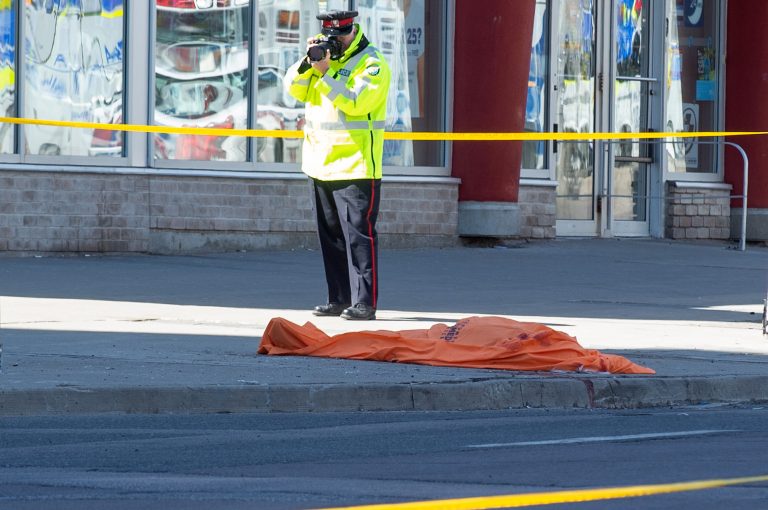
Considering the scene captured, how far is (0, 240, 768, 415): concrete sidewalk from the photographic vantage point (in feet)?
28.1

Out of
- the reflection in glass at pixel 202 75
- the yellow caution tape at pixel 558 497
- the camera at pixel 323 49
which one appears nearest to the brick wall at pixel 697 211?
the reflection in glass at pixel 202 75

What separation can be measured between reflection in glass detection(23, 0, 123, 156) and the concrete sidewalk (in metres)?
1.26

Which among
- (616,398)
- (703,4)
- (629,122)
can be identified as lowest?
(616,398)

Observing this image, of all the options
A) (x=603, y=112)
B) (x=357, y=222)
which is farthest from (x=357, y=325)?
(x=603, y=112)

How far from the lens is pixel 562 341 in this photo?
9.90 metres

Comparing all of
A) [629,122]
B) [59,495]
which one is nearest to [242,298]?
[59,495]

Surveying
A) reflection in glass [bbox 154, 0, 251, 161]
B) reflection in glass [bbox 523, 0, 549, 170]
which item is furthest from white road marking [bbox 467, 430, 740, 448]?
reflection in glass [bbox 523, 0, 549, 170]

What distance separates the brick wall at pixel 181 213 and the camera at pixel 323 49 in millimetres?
5436

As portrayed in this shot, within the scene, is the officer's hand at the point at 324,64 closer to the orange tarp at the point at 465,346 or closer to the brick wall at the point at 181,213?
the orange tarp at the point at 465,346

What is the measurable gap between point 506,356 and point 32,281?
6.02 m

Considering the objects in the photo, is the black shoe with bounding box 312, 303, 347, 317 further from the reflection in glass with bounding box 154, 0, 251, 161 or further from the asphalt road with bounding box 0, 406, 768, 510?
the reflection in glass with bounding box 154, 0, 251, 161

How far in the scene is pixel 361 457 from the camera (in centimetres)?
684

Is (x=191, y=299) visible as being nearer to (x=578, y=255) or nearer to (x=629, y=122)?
(x=578, y=255)

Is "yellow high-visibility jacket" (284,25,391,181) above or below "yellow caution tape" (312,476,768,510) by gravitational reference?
above
